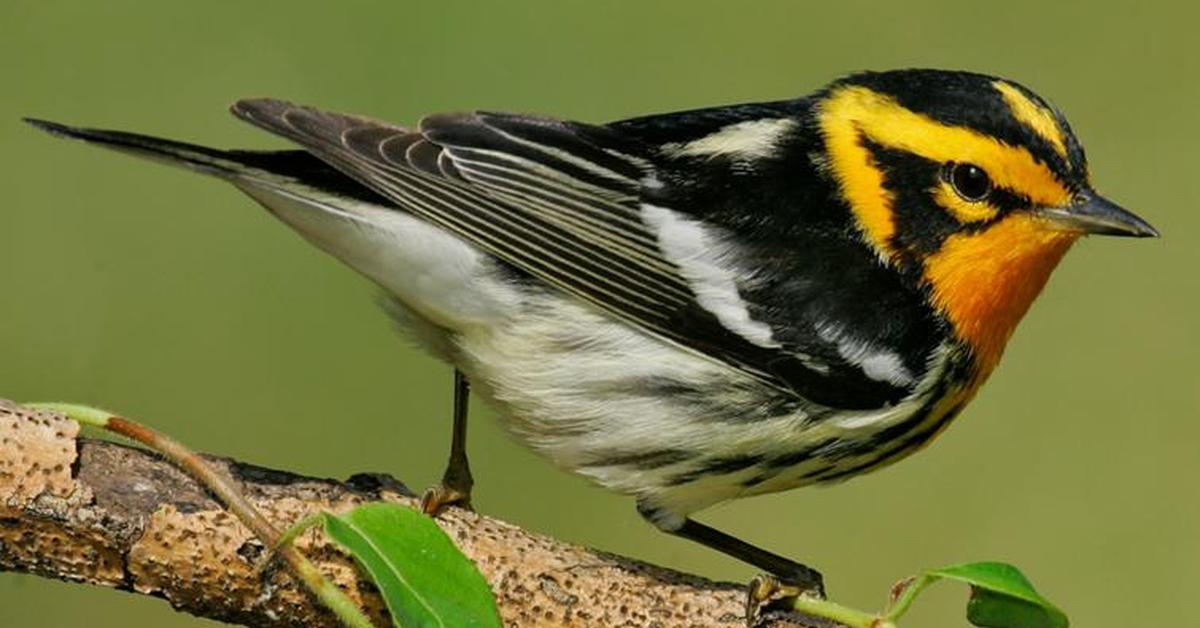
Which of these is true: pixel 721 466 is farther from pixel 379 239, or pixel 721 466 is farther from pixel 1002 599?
pixel 1002 599

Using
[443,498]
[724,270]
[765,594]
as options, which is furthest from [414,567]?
[724,270]

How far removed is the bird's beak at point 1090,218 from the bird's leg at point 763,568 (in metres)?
0.86

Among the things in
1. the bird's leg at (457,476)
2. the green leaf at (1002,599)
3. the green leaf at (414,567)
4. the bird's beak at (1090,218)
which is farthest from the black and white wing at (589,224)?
the green leaf at (414,567)

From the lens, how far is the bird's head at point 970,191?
13.8 feet

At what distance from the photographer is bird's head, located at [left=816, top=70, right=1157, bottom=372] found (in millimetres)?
4191

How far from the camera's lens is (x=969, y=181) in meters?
4.23

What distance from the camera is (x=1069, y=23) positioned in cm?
917

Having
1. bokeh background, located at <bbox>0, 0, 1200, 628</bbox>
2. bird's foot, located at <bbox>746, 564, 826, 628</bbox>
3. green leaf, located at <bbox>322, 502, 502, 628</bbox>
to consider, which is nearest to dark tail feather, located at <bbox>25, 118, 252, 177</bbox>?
green leaf, located at <bbox>322, 502, 502, 628</bbox>

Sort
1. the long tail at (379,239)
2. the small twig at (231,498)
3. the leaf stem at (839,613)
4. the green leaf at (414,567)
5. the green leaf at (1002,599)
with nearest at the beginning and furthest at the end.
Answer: the green leaf at (414,567)
the green leaf at (1002,599)
the small twig at (231,498)
the leaf stem at (839,613)
the long tail at (379,239)

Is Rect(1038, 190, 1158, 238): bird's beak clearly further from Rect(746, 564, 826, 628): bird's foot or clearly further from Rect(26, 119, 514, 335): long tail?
Rect(26, 119, 514, 335): long tail

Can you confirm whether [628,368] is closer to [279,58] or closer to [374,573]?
[374,573]

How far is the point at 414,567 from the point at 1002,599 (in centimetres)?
95

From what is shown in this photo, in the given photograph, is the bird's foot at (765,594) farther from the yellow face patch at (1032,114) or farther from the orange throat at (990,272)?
the yellow face patch at (1032,114)

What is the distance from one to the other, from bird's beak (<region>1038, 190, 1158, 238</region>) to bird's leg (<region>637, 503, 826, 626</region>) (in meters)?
0.86
